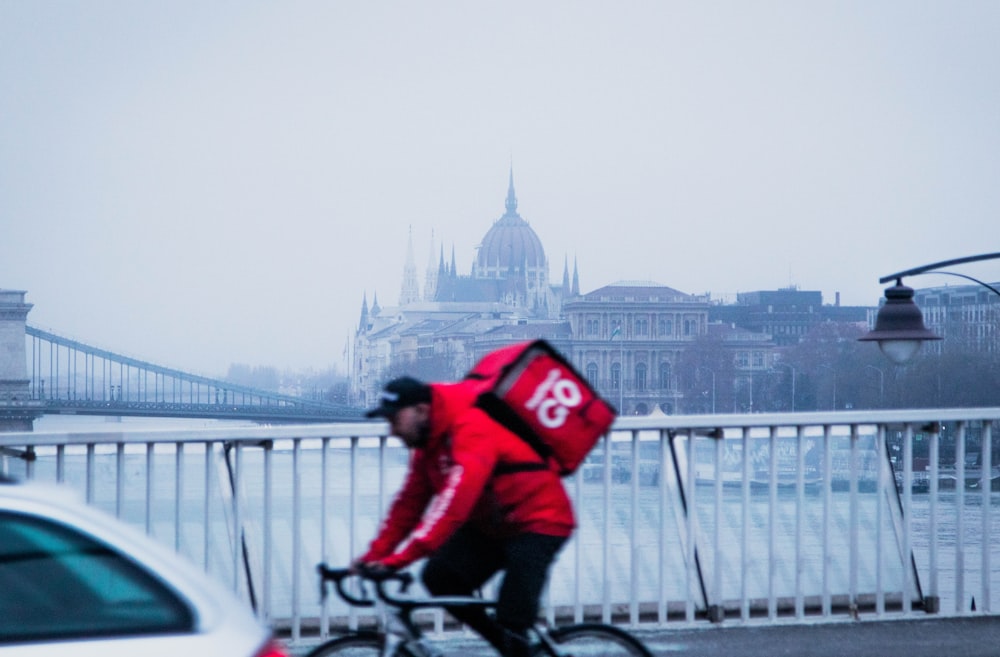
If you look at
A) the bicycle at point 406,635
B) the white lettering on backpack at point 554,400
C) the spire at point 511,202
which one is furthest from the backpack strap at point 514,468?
the spire at point 511,202

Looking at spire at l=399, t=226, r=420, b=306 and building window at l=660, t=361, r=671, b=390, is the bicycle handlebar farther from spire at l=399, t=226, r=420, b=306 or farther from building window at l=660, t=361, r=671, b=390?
spire at l=399, t=226, r=420, b=306

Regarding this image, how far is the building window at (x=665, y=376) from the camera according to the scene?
17.6 meters

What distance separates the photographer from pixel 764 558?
22.4 feet

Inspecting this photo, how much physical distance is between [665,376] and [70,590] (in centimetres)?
1521

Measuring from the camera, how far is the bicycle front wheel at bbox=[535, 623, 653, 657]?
434 cm

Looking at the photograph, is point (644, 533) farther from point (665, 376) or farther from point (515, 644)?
point (665, 376)

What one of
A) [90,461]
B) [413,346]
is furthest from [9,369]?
[413,346]

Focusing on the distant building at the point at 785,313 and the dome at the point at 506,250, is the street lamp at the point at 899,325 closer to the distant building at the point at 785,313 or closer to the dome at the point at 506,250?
the distant building at the point at 785,313

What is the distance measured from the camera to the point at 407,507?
4449 mm

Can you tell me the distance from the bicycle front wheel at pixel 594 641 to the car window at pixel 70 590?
1.68 m

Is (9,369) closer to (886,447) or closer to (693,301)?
(886,447)

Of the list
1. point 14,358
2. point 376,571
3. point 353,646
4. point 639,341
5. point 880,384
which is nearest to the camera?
point 376,571

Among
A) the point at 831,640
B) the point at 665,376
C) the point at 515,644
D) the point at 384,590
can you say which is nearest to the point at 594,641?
the point at 515,644

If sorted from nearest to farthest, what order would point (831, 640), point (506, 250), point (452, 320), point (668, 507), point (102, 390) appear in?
1. point (831, 640)
2. point (668, 507)
3. point (102, 390)
4. point (452, 320)
5. point (506, 250)
